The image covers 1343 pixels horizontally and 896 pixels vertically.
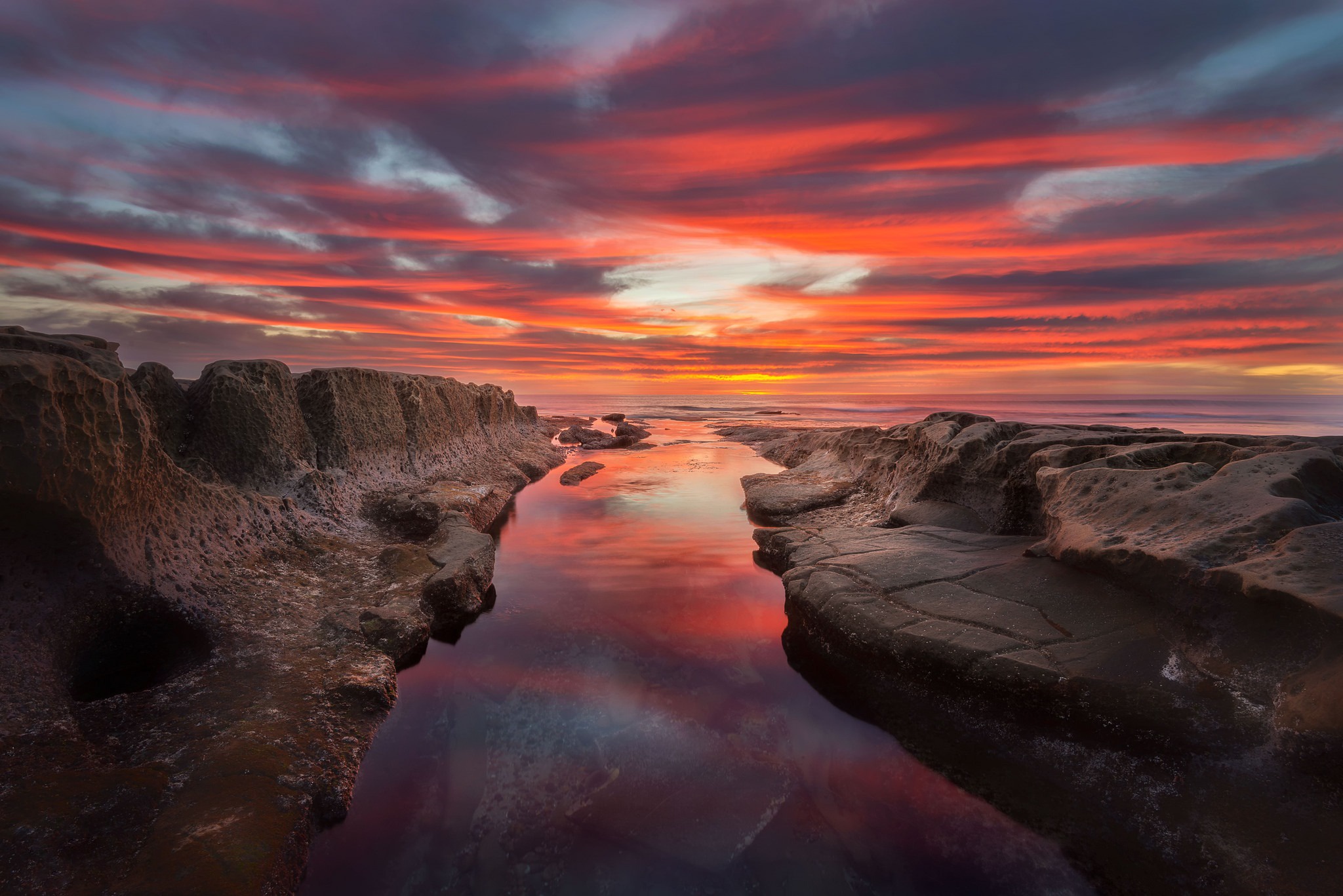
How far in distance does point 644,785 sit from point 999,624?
3.05m

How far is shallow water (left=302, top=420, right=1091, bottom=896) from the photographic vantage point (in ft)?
10.2

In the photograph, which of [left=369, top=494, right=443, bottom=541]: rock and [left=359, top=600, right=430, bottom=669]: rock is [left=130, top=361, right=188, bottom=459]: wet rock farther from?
[left=359, top=600, right=430, bottom=669]: rock

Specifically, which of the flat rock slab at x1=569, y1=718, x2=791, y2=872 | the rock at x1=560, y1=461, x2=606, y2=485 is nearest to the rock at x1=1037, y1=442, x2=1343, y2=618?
the flat rock slab at x1=569, y1=718, x2=791, y2=872

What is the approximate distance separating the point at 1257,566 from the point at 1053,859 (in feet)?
7.53

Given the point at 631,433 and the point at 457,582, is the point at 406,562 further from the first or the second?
the point at 631,433

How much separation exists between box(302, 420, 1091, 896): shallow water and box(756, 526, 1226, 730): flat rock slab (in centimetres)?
70

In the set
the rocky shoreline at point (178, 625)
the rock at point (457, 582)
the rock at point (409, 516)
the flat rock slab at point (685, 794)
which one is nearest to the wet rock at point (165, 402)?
the rocky shoreline at point (178, 625)

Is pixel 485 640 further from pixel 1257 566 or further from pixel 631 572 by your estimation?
pixel 1257 566

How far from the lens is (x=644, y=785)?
3777 mm

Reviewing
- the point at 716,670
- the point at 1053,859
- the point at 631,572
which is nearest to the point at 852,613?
the point at 716,670

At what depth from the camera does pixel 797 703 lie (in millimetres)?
4770

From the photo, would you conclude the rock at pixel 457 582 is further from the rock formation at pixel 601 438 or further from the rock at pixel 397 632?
the rock formation at pixel 601 438

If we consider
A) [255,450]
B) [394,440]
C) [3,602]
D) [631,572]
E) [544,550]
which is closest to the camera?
[3,602]

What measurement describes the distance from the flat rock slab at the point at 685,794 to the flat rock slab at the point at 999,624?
5.21 feet
